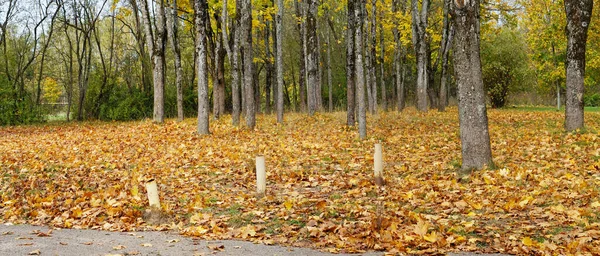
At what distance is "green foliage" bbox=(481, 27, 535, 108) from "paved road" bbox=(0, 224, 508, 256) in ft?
113

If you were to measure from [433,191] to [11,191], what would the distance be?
8.30 meters

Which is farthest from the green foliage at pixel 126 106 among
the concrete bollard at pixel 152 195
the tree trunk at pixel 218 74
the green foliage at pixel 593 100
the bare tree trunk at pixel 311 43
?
the green foliage at pixel 593 100

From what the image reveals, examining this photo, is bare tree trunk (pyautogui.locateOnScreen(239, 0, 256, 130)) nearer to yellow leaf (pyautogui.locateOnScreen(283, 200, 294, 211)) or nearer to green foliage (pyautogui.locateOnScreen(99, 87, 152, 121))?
yellow leaf (pyautogui.locateOnScreen(283, 200, 294, 211))

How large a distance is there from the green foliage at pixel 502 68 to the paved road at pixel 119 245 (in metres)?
34.5

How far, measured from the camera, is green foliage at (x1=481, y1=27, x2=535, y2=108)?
37312 mm

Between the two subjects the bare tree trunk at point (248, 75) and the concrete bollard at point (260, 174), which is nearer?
the concrete bollard at point (260, 174)

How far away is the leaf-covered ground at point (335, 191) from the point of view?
21.2 feet

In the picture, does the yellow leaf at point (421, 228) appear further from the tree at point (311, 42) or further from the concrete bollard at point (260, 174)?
the tree at point (311, 42)

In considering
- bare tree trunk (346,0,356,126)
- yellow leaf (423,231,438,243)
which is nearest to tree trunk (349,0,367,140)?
bare tree trunk (346,0,356,126)

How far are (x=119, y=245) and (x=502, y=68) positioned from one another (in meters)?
35.5

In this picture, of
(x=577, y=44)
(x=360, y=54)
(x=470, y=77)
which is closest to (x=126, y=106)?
(x=360, y=54)

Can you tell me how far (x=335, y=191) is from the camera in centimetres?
938

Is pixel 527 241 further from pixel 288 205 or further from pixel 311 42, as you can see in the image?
pixel 311 42

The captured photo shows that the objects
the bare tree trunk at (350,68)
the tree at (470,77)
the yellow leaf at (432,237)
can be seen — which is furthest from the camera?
the bare tree trunk at (350,68)
